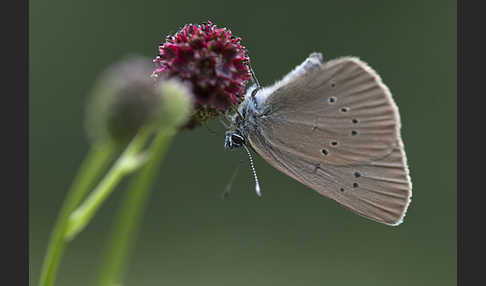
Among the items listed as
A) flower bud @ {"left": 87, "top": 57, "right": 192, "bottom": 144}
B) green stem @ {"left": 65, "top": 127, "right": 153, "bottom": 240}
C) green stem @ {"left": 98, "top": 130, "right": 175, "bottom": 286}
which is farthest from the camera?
green stem @ {"left": 98, "top": 130, "right": 175, "bottom": 286}

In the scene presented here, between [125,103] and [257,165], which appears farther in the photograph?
[257,165]

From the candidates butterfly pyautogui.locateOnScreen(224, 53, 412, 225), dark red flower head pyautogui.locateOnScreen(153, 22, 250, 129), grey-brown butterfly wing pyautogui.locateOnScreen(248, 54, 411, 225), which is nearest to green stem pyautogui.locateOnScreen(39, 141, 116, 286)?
dark red flower head pyautogui.locateOnScreen(153, 22, 250, 129)

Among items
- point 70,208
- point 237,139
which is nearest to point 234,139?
point 237,139

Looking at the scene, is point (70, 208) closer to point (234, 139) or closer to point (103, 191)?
point (103, 191)

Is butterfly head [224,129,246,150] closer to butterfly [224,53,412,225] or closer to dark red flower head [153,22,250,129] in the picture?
butterfly [224,53,412,225]

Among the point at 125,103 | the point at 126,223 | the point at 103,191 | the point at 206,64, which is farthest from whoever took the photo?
the point at 126,223

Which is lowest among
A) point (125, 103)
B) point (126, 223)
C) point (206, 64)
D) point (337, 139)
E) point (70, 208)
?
point (126, 223)
